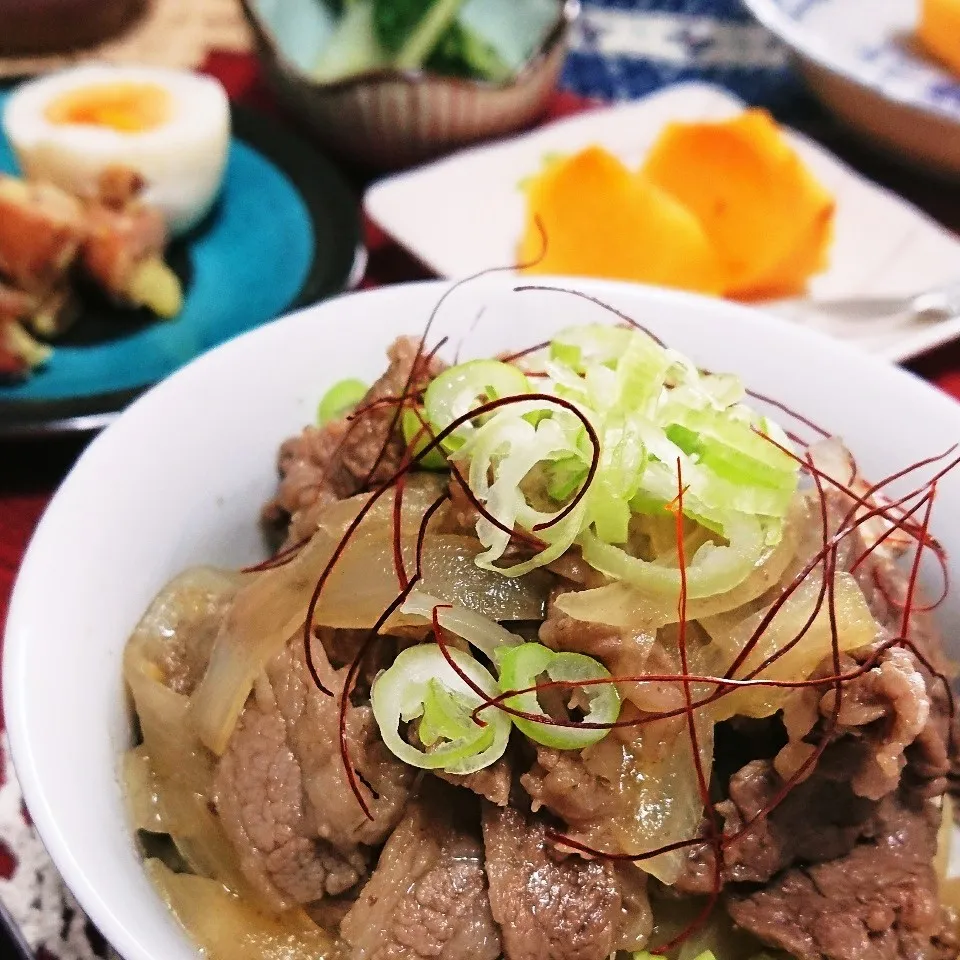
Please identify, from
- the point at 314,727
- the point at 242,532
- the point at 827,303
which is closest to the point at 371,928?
the point at 314,727

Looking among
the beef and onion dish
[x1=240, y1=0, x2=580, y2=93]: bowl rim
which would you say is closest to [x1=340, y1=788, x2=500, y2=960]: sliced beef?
Result: the beef and onion dish

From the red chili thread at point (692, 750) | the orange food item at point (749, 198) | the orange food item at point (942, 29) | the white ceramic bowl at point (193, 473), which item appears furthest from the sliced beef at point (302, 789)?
the orange food item at point (942, 29)

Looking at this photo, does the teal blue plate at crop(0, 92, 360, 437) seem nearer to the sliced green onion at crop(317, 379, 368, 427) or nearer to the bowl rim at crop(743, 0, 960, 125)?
the sliced green onion at crop(317, 379, 368, 427)

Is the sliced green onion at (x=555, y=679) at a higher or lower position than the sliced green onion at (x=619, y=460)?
lower

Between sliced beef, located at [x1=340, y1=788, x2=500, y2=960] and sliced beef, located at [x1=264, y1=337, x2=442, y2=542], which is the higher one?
sliced beef, located at [x1=264, y1=337, x2=442, y2=542]

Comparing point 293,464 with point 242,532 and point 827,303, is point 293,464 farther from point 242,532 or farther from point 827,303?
point 827,303

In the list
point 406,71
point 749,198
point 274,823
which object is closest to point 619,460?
point 274,823

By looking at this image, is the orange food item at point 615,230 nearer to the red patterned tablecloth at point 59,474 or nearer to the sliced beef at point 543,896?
the red patterned tablecloth at point 59,474
